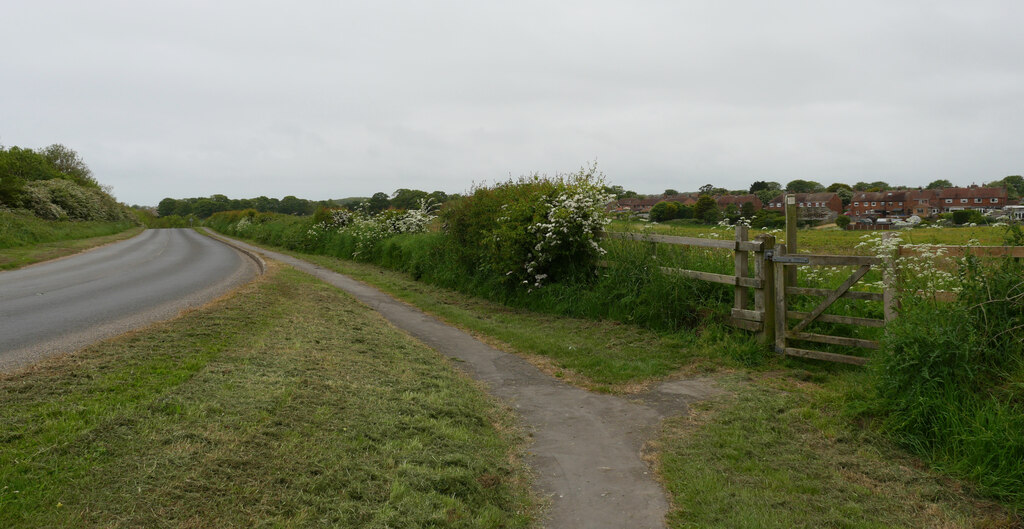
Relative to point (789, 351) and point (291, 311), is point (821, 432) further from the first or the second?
point (291, 311)

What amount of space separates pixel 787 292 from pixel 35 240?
1240 inches

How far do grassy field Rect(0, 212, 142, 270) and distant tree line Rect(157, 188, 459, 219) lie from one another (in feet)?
43.2

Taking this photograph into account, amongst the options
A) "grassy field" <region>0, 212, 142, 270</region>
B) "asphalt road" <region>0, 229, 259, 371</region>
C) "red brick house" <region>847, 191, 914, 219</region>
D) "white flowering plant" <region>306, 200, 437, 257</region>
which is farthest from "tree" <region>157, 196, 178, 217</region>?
"red brick house" <region>847, 191, 914, 219</region>

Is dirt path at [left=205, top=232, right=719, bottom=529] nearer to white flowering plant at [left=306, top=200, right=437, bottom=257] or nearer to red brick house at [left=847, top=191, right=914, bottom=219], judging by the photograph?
red brick house at [left=847, top=191, right=914, bottom=219]

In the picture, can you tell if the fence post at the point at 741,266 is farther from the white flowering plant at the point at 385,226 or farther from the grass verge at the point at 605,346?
the white flowering plant at the point at 385,226

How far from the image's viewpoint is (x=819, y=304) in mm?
8094

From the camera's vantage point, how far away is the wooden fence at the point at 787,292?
7.23 m

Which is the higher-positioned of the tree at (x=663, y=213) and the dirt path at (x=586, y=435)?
the tree at (x=663, y=213)

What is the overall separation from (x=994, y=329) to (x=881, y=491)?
2038 millimetres

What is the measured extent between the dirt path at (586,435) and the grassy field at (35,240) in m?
15.9

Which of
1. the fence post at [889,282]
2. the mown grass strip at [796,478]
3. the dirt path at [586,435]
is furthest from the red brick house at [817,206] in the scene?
the mown grass strip at [796,478]

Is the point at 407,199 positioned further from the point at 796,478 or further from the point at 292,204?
the point at 292,204

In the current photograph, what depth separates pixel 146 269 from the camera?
654 inches

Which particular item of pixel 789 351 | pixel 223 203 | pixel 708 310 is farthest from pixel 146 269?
pixel 223 203
